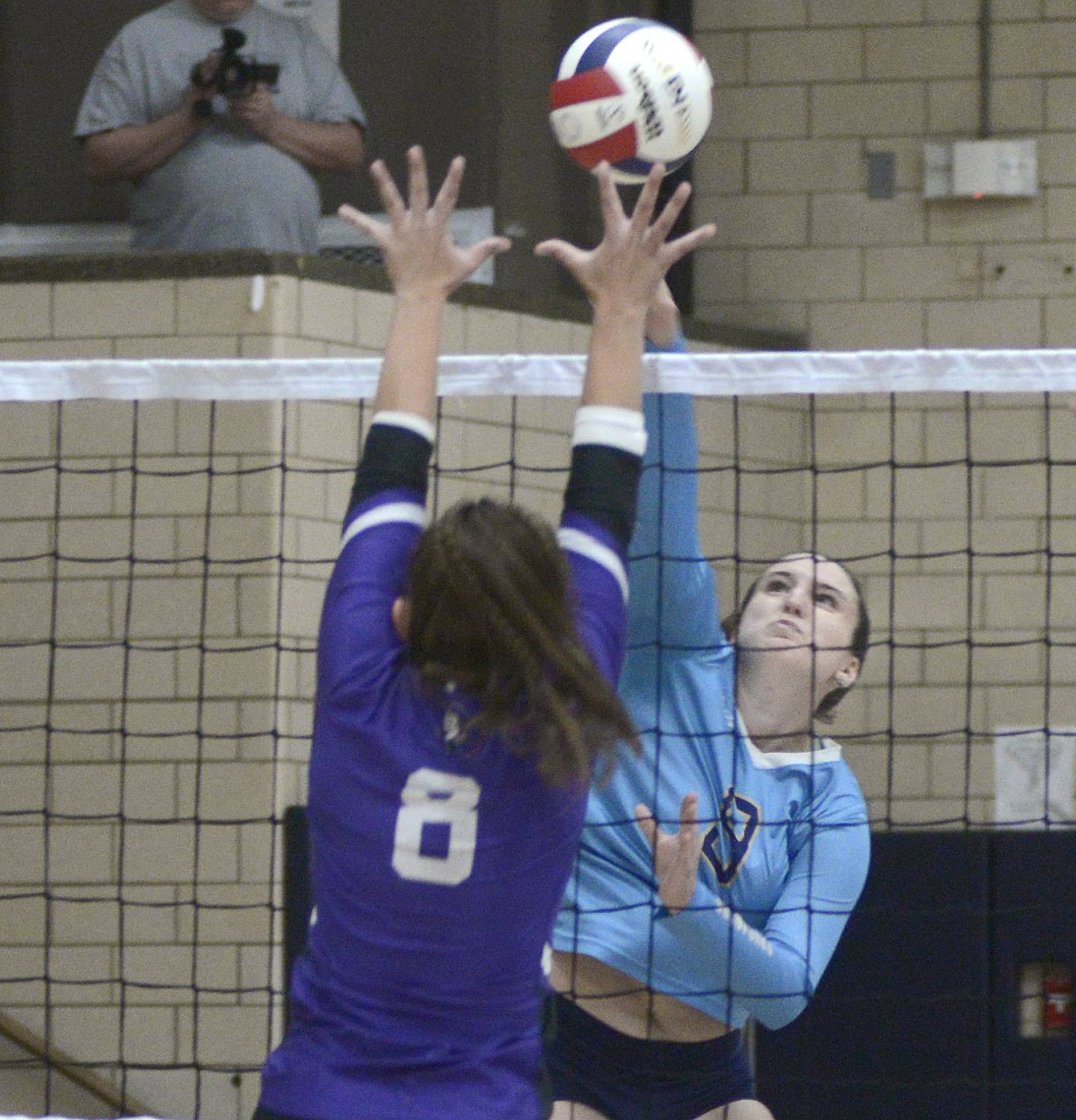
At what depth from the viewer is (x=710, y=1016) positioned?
10.9 ft

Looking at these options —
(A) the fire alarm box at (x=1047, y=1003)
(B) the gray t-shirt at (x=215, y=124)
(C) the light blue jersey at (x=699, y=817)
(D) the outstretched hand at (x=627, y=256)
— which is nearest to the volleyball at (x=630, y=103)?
(C) the light blue jersey at (x=699, y=817)

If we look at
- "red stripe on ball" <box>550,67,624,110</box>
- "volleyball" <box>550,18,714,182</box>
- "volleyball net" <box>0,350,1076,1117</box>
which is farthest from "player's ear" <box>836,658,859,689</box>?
"volleyball net" <box>0,350,1076,1117</box>

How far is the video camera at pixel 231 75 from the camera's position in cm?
591

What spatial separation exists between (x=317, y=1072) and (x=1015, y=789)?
4.93 metres

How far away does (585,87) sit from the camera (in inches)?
135

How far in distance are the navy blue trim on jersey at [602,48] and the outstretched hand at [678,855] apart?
4.46 feet

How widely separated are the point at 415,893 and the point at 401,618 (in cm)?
32

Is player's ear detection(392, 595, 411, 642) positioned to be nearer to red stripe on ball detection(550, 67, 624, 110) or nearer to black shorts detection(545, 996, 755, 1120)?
black shorts detection(545, 996, 755, 1120)

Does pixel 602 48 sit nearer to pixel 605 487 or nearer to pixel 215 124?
pixel 605 487

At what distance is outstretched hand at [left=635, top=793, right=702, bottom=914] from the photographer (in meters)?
2.86

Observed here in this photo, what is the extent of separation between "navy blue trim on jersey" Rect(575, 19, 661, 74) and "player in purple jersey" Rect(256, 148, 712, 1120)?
4.45 feet

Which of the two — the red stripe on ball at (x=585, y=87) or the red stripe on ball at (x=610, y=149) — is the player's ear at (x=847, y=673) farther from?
the red stripe on ball at (x=585, y=87)

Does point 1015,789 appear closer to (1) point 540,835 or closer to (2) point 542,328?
(2) point 542,328

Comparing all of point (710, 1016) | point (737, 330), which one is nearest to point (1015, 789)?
point (737, 330)
